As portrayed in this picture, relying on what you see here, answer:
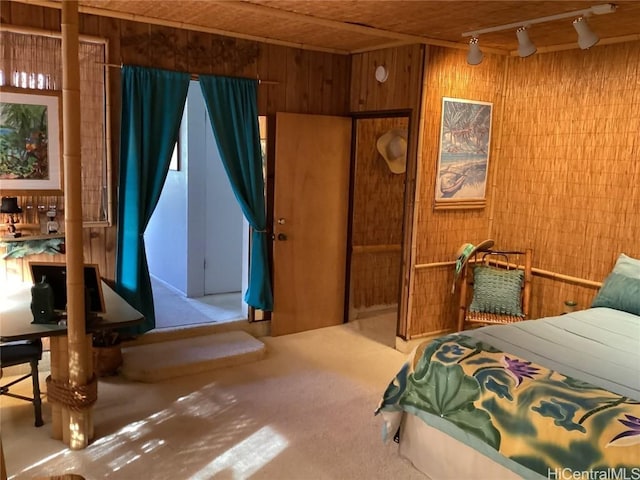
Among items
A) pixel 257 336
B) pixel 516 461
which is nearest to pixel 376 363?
pixel 257 336

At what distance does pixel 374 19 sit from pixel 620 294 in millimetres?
2376

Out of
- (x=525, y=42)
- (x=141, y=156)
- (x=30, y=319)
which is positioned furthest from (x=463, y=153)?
(x=30, y=319)

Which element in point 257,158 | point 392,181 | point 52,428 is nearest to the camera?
point 52,428

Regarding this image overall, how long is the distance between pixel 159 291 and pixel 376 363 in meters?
2.72

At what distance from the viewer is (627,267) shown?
→ 3.59 m

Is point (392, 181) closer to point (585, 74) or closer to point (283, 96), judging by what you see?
point (283, 96)

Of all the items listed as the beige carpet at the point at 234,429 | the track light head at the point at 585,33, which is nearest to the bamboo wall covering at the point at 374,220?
the beige carpet at the point at 234,429

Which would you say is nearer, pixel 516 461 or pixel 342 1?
pixel 516 461

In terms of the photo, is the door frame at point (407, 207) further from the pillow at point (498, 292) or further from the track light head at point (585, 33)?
the track light head at point (585, 33)

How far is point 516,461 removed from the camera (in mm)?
2209

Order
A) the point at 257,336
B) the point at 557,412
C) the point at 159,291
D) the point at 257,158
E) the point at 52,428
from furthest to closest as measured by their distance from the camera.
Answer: the point at 159,291, the point at 257,336, the point at 257,158, the point at 52,428, the point at 557,412

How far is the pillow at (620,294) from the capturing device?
11.2 feet

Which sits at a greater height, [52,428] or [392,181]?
[392,181]

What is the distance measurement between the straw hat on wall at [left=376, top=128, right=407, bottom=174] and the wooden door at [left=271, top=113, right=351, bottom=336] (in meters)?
0.42
